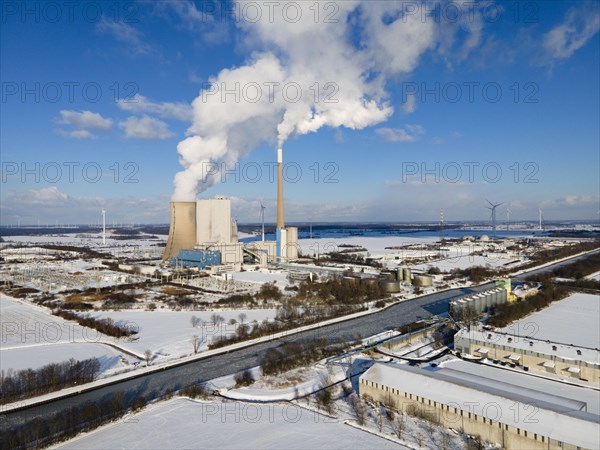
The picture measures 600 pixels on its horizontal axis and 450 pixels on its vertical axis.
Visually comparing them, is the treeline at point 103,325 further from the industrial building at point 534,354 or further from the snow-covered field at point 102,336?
the industrial building at point 534,354

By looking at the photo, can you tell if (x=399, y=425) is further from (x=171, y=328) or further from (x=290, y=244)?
(x=290, y=244)

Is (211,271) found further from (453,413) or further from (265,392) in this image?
(453,413)

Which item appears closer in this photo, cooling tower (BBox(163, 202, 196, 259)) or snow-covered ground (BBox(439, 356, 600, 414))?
snow-covered ground (BBox(439, 356, 600, 414))

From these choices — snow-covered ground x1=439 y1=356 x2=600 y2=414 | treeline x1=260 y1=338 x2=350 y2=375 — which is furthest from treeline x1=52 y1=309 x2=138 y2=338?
snow-covered ground x1=439 y1=356 x2=600 y2=414

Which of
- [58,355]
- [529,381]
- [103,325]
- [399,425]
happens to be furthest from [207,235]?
[399,425]

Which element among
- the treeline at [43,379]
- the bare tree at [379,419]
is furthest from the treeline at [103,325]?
the bare tree at [379,419]

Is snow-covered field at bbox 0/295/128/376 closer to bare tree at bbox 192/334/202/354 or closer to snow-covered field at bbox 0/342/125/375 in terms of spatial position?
snow-covered field at bbox 0/342/125/375

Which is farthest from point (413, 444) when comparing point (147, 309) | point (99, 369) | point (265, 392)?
point (147, 309)
